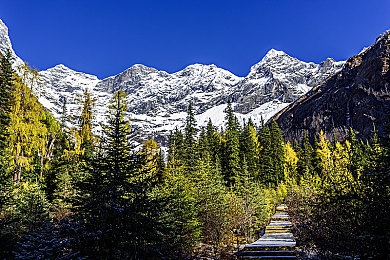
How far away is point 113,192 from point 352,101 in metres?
90.1

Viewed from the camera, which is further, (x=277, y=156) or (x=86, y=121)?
(x=277, y=156)

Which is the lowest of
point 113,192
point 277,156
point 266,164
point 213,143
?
point 113,192

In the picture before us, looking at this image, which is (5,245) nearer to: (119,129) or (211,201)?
(119,129)

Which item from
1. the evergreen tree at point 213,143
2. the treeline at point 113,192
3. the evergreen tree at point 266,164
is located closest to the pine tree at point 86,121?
the treeline at point 113,192

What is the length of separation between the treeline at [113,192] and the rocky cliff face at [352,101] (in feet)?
150

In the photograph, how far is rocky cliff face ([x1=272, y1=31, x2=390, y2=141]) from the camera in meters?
75.6

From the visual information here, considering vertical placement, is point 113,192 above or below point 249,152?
below

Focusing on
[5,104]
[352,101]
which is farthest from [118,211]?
[352,101]

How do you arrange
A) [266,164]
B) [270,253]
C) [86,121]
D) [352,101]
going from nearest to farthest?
[270,253] < [86,121] < [266,164] < [352,101]

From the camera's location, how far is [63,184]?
22000 mm

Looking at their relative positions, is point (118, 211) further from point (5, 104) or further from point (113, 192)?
point (5, 104)

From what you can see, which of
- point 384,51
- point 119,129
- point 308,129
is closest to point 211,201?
point 119,129

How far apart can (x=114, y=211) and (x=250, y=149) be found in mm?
35735

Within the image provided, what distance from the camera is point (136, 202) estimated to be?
711cm
